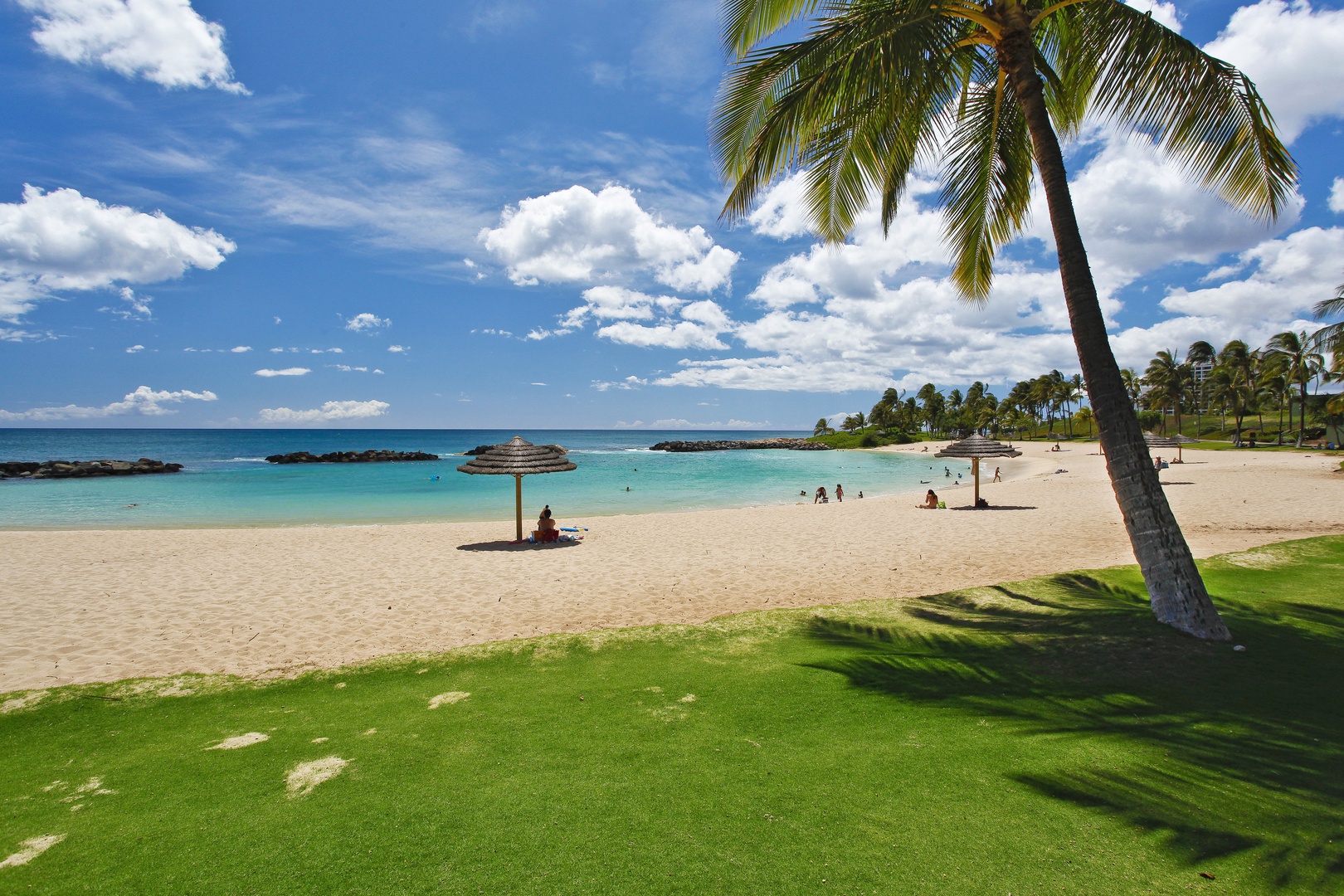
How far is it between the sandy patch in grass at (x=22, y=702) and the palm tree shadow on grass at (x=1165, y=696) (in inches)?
260

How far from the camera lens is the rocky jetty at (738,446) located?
91.4 metres

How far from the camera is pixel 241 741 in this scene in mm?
4000

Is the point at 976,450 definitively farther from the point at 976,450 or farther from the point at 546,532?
the point at 546,532

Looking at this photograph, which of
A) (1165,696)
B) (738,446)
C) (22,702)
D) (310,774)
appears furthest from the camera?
(738,446)

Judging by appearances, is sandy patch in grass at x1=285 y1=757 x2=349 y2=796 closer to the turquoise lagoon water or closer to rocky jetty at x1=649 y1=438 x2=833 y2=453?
the turquoise lagoon water

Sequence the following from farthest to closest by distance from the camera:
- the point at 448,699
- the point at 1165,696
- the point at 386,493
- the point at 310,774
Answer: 1. the point at 386,493
2. the point at 448,699
3. the point at 1165,696
4. the point at 310,774

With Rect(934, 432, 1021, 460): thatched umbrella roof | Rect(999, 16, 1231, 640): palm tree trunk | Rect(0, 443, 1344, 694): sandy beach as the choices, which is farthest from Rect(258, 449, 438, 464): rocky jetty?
Rect(999, 16, 1231, 640): palm tree trunk

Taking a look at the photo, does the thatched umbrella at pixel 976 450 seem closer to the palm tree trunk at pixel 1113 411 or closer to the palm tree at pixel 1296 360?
the palm tree trunk at pixel 1113 411

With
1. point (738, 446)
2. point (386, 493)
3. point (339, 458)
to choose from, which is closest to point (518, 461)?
point (386, 493)

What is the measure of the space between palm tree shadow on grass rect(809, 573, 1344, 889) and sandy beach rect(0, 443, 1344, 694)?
219cm

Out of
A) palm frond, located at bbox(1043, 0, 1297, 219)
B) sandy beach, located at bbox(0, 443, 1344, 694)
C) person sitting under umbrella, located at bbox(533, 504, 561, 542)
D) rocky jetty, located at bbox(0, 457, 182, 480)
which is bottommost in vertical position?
sandy beach, located at bbox(0, 443, 1344, 694)

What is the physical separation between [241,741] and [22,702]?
252cm

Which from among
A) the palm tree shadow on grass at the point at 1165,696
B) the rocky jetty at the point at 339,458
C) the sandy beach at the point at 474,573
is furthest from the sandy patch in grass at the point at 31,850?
the rocky jetty at the point at 339,458

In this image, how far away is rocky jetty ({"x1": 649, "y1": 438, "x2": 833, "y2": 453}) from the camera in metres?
91.4
